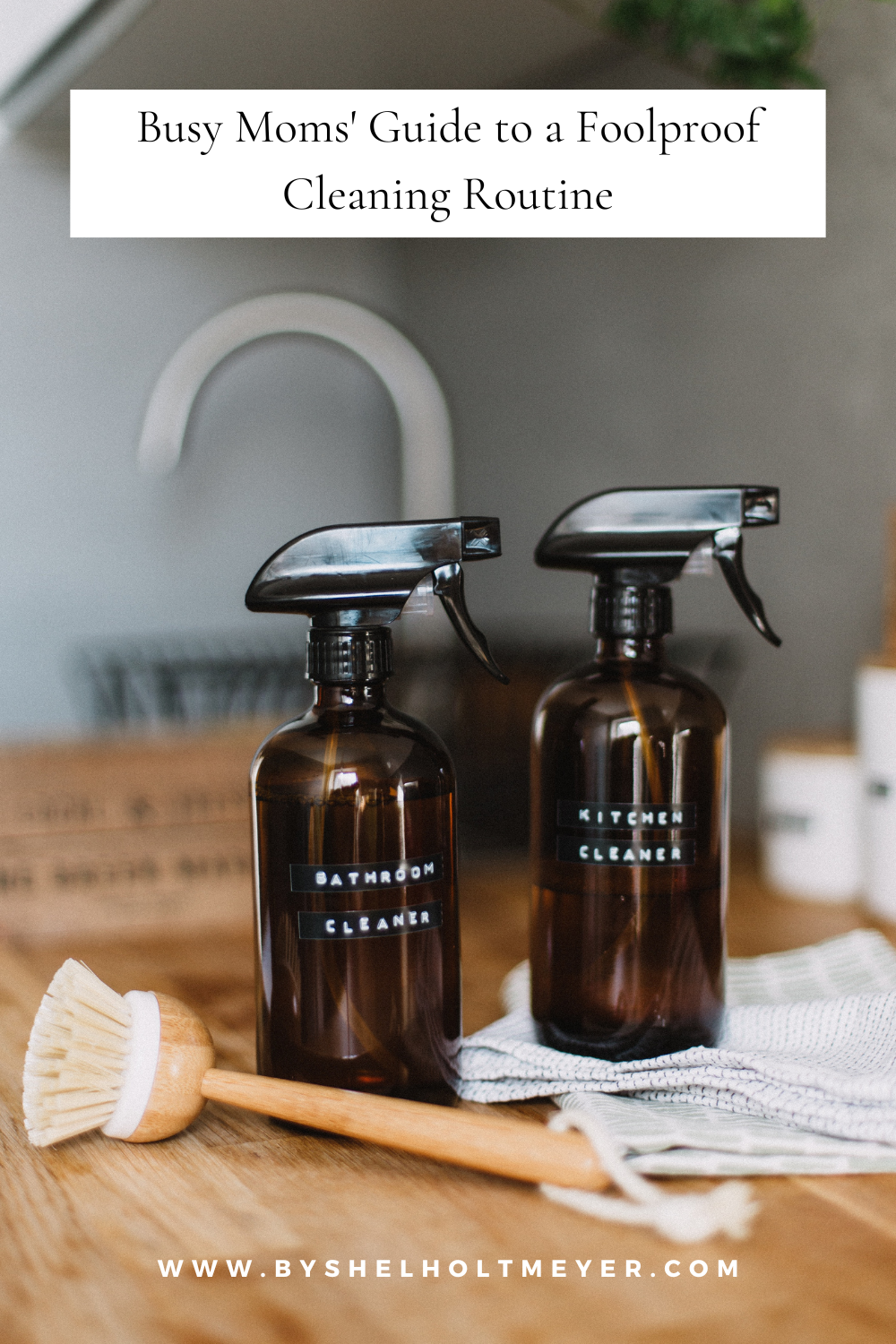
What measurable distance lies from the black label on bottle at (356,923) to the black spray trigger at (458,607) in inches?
3.5

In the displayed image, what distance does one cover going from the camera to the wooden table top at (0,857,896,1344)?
285mm

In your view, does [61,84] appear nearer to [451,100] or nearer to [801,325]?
[451,100]

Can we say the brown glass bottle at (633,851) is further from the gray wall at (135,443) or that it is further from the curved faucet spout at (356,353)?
the gray wall at (135,443)

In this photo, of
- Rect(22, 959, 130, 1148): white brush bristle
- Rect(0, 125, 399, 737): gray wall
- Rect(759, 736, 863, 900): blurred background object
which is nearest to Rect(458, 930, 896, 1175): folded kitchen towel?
Rect(22, 959, 130, 1148): white brush bristle

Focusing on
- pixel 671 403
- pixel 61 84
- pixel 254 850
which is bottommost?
pixel 254 850

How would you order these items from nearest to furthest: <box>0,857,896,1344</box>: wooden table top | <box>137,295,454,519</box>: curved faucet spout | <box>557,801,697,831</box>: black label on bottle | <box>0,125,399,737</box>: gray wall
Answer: <box>0,857,896,1344</box>: wooden table top < <box>557,801,697,831</box>: black label on bottle < <box>137,295,454,519</box>: curved faucet spout < <box>0,125,399,737</box>: gray wall

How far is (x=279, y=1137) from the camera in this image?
1.26 ft

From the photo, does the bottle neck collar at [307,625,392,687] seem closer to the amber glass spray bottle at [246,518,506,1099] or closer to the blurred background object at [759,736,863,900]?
the amber glass spray bottle at [246,518,506,1099]

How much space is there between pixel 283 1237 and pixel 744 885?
0.50 m

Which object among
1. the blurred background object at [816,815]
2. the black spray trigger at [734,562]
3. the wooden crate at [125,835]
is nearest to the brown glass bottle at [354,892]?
the black spray trigger at [734,562]

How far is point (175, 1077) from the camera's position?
0.37 metres

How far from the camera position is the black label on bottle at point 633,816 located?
0.41 meters

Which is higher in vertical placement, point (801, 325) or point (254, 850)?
point (801, 325)

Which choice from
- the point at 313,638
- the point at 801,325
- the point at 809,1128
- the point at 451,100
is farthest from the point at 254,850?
the point at 801,325
